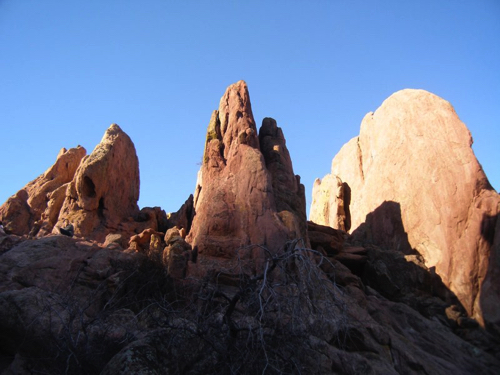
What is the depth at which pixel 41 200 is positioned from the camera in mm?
27688

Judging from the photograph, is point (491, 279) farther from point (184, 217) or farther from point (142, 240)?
point (142, 240)

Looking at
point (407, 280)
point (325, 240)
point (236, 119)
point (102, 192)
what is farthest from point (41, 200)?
point (407, 280)

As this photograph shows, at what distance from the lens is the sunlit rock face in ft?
75.4

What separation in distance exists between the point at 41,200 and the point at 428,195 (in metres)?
23.6

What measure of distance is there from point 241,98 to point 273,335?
18778mm

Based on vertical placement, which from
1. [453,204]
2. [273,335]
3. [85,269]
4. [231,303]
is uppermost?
[453,204]

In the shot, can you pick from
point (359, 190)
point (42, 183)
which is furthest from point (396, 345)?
point (42, 183)

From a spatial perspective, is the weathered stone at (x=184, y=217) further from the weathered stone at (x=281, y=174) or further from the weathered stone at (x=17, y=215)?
the weathered stone at (x=17, y=215)

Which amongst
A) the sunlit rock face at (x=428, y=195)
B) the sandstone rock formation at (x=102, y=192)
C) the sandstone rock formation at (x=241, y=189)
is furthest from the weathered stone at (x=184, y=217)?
the sunlit rock face at (x=428, y=195)

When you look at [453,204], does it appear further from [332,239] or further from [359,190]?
[359,190]

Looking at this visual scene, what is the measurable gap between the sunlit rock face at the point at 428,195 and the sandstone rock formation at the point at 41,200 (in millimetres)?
19558

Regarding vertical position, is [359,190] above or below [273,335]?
above

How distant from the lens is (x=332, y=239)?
24.6m

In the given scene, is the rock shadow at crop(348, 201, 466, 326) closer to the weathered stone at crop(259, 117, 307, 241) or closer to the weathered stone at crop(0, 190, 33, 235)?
the weathered stone at crop(259, 117, 307, 241)
